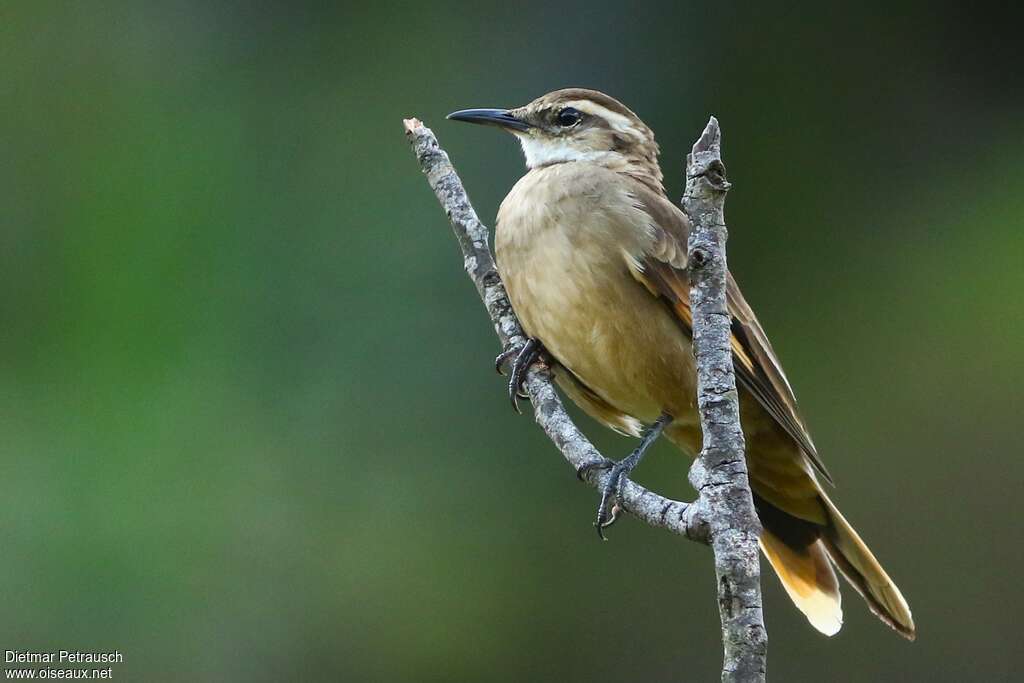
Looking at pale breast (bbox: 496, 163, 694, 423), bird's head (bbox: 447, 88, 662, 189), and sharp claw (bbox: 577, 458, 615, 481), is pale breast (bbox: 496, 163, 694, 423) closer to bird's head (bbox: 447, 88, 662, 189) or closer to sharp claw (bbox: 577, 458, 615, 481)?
bird's head (bbox: 447, 88, 662, 189)

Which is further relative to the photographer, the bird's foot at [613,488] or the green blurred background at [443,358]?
the green blurred background at [443,358]

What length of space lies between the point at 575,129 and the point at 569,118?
0.20 ft

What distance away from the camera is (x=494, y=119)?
6949mm

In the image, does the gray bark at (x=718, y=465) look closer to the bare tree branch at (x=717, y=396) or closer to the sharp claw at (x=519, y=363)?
the bare tree branch at (x=717, y=396)

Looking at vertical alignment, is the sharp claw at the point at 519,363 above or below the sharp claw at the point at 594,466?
above

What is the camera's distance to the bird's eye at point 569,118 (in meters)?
6.90

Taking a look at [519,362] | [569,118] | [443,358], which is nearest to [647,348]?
[519,362]

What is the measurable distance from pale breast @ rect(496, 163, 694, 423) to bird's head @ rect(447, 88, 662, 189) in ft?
2.04

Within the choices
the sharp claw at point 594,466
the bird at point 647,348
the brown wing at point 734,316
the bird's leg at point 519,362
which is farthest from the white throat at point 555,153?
the sharp claw at point 594,466

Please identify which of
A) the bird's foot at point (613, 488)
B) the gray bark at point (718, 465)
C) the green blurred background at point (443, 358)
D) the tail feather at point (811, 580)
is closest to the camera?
the gray bark at point (718, 465)

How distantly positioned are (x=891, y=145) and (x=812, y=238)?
1010 millimetres

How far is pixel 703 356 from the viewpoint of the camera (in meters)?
3.95

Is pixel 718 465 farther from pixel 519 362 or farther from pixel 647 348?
pixel 519 362

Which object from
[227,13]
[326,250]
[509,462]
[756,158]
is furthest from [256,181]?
[756,158]
